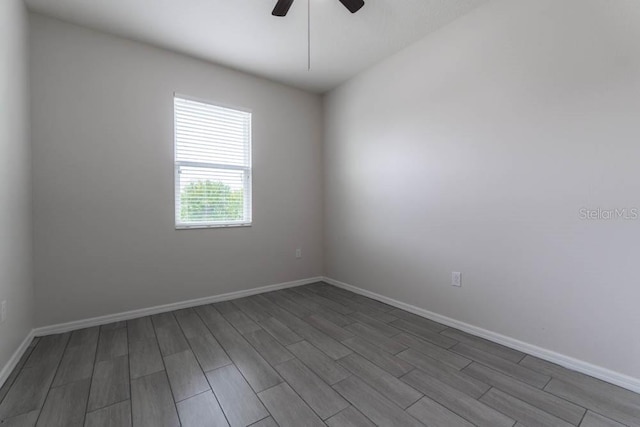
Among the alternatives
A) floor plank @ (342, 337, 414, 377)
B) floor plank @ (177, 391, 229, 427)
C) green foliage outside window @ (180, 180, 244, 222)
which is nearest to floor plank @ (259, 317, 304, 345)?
floor plank @ (342, 337, 414, 377)

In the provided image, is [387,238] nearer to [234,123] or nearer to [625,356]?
[625,356]

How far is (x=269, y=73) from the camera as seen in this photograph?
326 cm

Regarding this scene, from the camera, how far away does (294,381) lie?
Result: 168cm

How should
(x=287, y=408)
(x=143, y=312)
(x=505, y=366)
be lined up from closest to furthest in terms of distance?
(x=287, y=408), (x=505, y=366), (x=143, y=312)

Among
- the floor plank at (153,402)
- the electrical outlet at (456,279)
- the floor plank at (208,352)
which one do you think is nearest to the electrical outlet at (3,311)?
the floor plank at (153,402)

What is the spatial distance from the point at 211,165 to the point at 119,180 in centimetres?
84

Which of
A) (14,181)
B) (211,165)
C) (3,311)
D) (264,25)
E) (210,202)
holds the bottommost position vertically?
(3,311)

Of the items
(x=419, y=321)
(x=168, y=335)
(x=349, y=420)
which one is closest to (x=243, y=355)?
(x=168, y=335)

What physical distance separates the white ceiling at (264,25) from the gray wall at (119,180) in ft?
0.66

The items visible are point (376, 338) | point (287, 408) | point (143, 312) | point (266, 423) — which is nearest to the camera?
point (266, 423)

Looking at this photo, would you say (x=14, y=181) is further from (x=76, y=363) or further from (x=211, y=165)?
(x=211, y=165)

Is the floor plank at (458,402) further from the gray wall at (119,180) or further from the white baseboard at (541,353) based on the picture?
the gray wall at (119,180)

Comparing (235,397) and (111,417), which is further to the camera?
(235,397)

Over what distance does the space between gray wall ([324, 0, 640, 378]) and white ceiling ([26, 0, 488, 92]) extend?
28 cm
